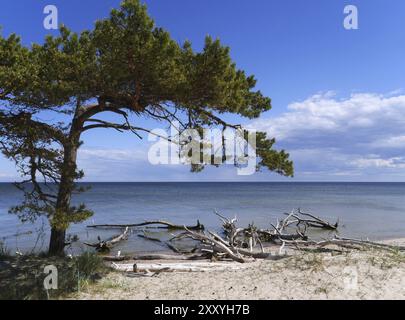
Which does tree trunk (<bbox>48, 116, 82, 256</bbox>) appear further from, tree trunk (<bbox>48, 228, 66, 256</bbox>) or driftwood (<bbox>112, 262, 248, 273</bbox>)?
driftwood (<bbox>112, 262, 248, 273</bbox>)

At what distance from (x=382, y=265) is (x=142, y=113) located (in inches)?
292

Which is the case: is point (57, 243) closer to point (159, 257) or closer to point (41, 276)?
point (41, 276)

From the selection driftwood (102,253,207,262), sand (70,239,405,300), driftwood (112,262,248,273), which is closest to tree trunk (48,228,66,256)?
driftwood (102,253,207,262)

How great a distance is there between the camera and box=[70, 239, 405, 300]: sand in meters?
7.69

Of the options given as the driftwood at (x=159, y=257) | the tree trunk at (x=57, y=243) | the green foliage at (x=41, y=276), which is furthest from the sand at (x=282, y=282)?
the driftwood at (x=159, y=257)

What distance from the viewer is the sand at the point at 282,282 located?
769cm

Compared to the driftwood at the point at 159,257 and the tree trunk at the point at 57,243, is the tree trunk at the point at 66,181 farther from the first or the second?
the driftwood at the point at 159,257

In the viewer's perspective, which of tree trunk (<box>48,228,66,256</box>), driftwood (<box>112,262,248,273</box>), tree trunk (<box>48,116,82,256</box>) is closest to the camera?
driftwood (<box>112,262,248,273</box>)
